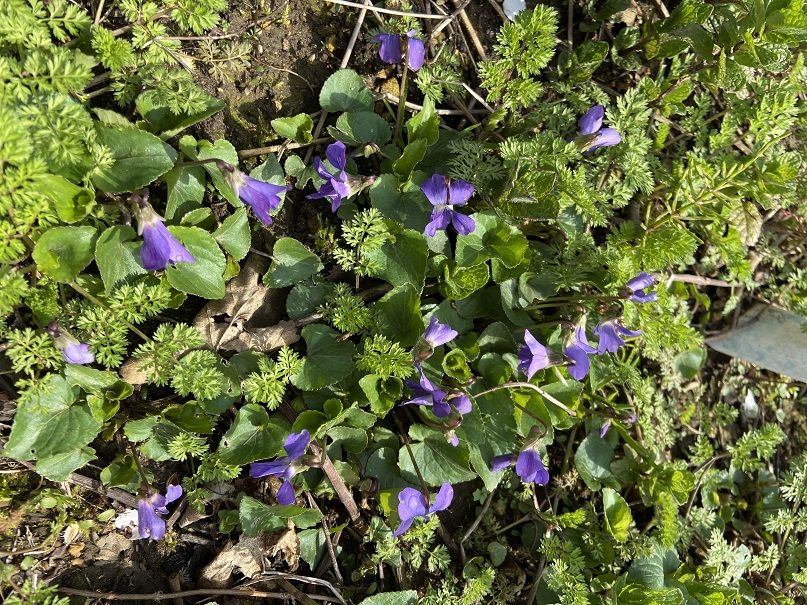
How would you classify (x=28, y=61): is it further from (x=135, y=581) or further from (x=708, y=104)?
(x=708, y=104)

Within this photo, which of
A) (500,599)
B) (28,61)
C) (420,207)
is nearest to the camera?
(28,61)

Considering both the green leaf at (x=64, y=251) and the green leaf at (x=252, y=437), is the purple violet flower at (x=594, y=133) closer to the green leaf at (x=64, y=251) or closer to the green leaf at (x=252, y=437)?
the green leaf at (x=252, y=437)

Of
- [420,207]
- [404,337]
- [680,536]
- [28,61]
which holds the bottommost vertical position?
[680,536]

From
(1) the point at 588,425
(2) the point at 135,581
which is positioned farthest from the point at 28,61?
(1) the point at 588,425

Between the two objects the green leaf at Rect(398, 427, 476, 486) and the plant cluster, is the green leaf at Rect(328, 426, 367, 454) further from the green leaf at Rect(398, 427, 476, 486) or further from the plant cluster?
the green leaf at Rect(398, 427, 476, 486)

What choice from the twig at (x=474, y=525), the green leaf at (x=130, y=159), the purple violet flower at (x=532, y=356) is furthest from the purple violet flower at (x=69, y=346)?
the twig at (x=474, y=525)

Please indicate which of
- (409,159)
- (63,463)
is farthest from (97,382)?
(409,159)
